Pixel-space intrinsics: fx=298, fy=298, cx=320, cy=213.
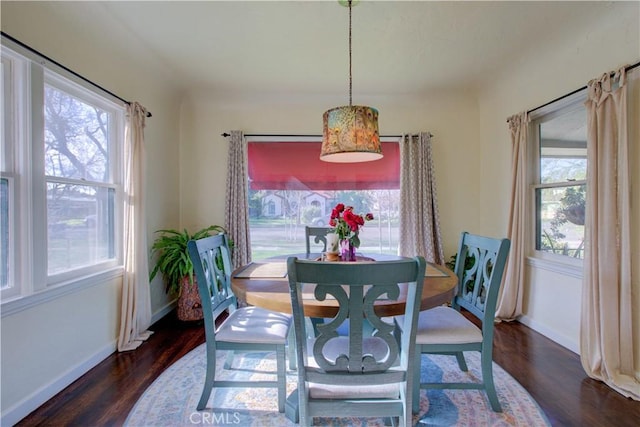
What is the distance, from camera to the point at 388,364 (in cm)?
116

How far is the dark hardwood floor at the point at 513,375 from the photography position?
1643 mm

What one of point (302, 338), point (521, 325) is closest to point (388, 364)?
point (302, 338)

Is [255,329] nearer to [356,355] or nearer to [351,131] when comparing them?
[356,355]

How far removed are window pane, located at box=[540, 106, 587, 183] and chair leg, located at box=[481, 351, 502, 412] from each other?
182 cm

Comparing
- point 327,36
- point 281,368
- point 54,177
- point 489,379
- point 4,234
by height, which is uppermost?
point 327,36

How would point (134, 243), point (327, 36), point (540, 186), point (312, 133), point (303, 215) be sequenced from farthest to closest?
point (303, 215)
point (312, 133)
point (540, 186)
point (134, 243)
point (327, 36)

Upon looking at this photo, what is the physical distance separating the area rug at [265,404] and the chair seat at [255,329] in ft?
1.43

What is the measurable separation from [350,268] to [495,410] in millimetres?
1422

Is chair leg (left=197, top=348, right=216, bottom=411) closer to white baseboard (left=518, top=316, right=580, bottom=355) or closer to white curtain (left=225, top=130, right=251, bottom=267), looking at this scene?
white curtain (left=225, top=130, right=251, bottom=267)

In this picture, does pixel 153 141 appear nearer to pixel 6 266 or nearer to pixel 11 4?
pixel 11 4

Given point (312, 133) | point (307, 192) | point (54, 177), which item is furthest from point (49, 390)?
point (312, 133)

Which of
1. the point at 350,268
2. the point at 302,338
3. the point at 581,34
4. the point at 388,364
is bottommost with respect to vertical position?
the point at 388,364

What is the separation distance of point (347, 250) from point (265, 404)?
3.49ft

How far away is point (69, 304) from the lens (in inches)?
78.4
